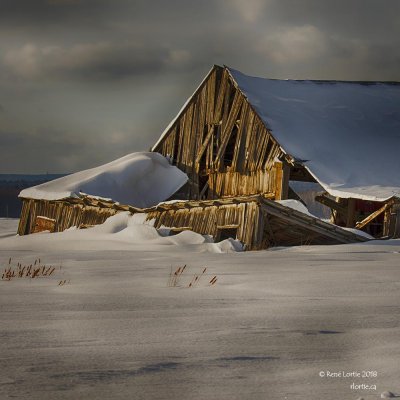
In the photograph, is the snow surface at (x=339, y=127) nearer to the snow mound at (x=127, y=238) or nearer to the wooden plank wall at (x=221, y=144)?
the wooden plank wall at (x=221, y=144)

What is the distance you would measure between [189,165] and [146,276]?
1914cm

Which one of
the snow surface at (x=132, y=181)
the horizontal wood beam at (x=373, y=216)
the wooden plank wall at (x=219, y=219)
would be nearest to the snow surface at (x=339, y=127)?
the horizontal wood beam at (x=373, y=216)

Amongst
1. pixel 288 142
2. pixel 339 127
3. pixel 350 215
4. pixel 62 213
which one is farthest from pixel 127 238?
pixel 339 127

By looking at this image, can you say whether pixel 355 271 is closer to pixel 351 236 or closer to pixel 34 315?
pixel 34 315

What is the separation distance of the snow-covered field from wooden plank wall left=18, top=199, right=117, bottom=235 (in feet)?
47.2

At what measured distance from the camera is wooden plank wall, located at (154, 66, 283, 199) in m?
25.9

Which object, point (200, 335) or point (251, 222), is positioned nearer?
point (200, 335)

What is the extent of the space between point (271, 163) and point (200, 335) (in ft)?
64.6

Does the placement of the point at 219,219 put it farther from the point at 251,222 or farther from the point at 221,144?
the point at 221,144

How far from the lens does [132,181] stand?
28.8 meters

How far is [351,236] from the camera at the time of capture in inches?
800

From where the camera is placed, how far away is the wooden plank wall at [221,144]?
85.0 feet

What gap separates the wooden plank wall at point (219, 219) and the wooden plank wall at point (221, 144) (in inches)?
171

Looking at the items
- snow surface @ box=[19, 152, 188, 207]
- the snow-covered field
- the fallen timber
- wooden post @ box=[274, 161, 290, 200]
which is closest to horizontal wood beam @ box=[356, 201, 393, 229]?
the fallen timber
